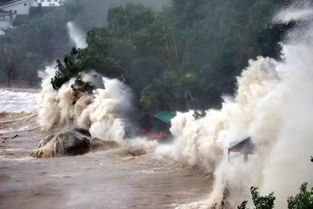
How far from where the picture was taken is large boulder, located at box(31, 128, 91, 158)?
25.6 metres

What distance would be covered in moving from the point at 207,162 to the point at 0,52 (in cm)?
6054

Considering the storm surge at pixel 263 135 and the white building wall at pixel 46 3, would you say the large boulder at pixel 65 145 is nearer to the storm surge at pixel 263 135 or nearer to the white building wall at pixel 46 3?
the storm surge at pixel 263 135

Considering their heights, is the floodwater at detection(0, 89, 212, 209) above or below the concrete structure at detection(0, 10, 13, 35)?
below

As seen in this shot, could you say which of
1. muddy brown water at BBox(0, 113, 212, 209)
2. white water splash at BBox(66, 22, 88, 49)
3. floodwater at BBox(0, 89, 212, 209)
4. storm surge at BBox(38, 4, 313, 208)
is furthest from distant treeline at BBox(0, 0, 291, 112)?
white water splash at BBox(66, 22, 88, 49)

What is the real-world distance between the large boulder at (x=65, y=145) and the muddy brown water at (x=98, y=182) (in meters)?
0.61

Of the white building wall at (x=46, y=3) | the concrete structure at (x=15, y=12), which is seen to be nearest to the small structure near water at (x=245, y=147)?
the concrete structure at (x=15, y=12)

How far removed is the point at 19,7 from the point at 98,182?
71.6 metres

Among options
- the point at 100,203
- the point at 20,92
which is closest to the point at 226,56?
the point at 100,203

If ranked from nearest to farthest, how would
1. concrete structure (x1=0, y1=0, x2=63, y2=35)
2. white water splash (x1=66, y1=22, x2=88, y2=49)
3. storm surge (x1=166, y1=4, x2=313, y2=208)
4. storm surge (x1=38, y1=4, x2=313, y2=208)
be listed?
storm surge (x1=166, y1=4, x2=313, y2=208), storm surge (x1=38, y1=4, x2=313, y2=208), white water splash (x1=66, y1=22, x2=88, y2=49), concrete structure (x1=0, y1=0, x2=63, y2=35)

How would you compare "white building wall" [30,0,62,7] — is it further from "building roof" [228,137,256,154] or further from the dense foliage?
the dense foliage

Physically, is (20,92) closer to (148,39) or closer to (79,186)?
(148,39)

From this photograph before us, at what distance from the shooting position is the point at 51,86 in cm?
4262

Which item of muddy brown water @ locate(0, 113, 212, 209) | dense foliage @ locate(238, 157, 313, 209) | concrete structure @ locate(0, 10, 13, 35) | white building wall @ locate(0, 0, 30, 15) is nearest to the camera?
dense foliage @ locate(238, 157, 313, 209)

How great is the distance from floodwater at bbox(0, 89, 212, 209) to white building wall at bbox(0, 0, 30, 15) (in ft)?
202
